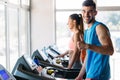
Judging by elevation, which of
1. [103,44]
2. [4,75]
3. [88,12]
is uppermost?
[88,12]

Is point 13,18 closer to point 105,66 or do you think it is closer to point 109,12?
point 109,12

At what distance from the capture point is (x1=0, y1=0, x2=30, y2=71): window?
3.81 meters

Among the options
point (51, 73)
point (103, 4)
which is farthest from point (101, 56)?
point (103, 4)

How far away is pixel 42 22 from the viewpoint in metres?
5.38

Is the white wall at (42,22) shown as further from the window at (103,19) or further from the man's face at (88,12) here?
the man's face at (88,12)

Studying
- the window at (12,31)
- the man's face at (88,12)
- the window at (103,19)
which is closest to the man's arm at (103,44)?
the man's face at (88,12)

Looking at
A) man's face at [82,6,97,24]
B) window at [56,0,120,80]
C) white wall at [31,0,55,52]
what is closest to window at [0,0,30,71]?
white wall at [31,0,55,52]

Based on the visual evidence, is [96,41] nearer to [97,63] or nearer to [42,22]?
[97,63]

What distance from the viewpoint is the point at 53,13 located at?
5.35 metres

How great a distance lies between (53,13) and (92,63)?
355cm

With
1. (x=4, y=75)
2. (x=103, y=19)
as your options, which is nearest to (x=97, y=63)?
(x=4, y=75)

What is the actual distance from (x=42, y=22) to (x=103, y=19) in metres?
1.41

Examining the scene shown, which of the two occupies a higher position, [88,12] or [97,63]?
[88,12]

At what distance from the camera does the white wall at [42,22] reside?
211 inches
